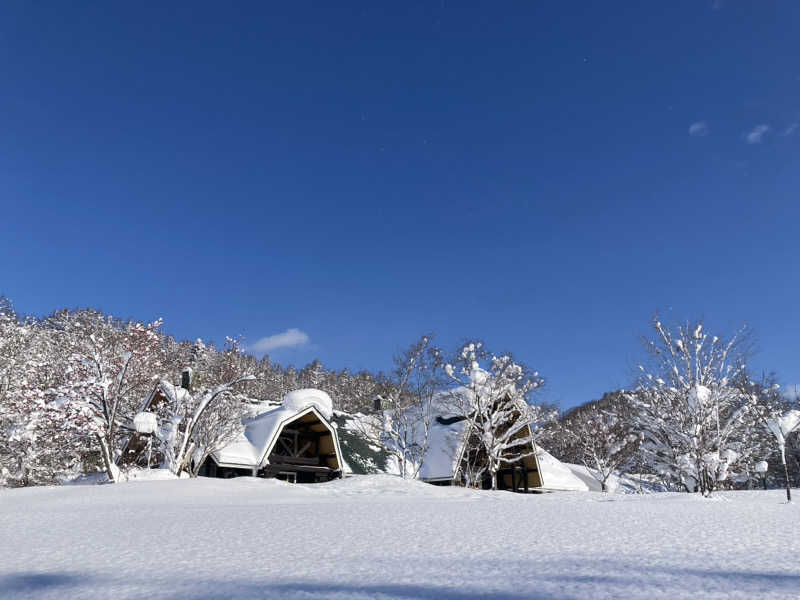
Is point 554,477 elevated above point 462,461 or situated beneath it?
→ situated beneath

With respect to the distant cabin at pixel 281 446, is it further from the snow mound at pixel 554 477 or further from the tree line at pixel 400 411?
the snow mound at pixel 554 477

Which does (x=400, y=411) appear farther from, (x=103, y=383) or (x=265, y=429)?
(x=103, y=383)

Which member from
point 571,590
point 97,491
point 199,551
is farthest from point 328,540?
point 97,491

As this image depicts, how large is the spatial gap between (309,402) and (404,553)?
22.1m

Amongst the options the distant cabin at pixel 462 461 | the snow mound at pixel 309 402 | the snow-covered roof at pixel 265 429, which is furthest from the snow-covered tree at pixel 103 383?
the distant cabin at pixel 462 461

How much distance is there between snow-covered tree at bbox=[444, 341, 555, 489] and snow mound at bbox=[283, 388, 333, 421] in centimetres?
623

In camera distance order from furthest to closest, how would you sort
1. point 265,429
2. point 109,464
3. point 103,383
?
point 265,429 < point 103,383 < point 109,464

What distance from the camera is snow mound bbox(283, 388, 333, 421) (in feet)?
85.0

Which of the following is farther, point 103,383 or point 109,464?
point 103,383

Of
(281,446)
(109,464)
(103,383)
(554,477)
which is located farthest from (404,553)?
(554,477)

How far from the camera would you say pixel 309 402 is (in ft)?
85.0

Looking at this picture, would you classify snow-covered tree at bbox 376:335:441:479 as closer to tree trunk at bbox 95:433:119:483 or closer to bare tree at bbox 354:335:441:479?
bare tree at bbox 354:335:441:479

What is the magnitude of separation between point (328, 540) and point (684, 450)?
21536mm

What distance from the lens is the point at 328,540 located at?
514 cm
